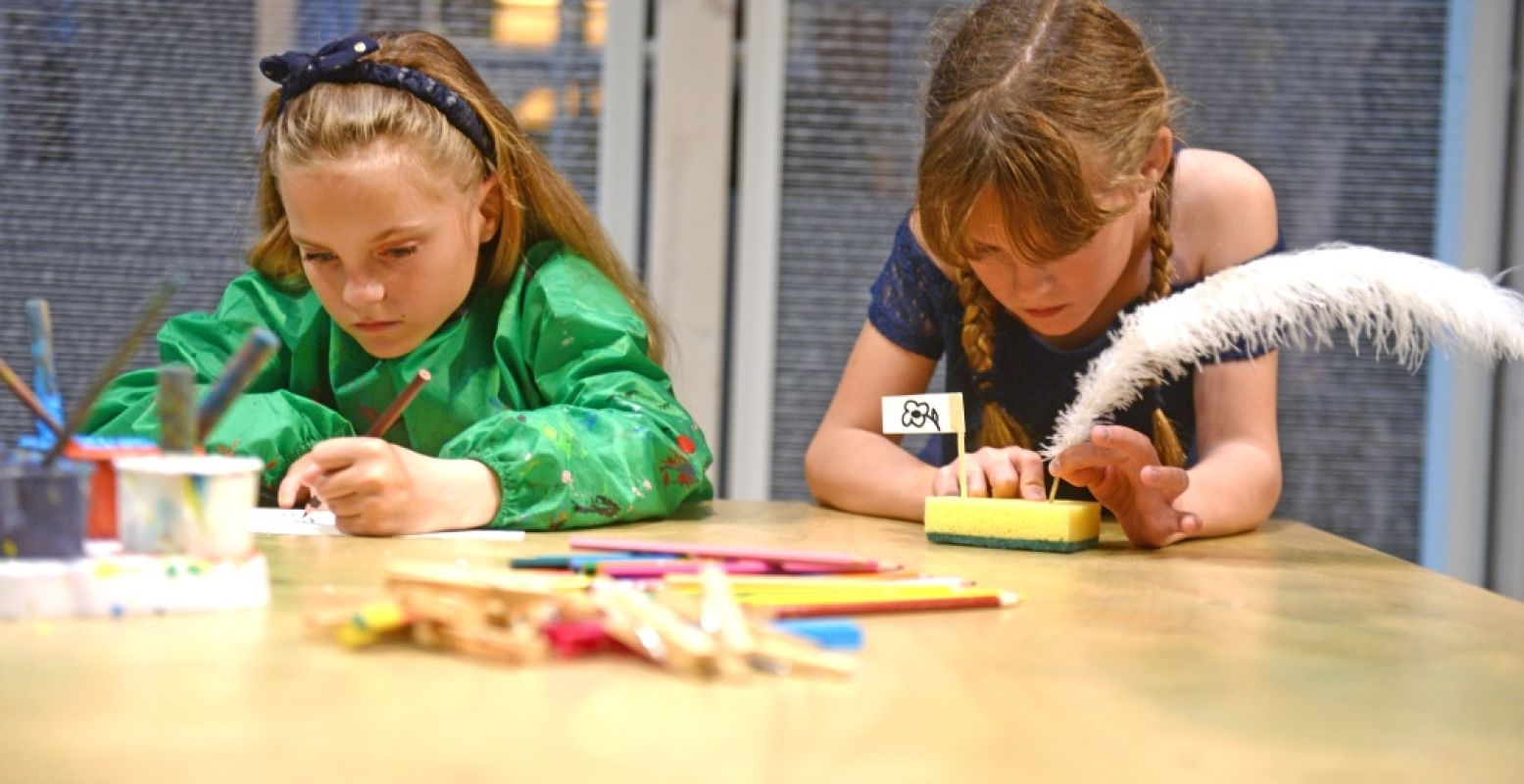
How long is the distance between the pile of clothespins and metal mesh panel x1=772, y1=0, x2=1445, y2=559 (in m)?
1.94

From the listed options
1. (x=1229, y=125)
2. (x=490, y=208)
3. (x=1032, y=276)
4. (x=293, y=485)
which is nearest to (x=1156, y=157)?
(x=1032, y=276)

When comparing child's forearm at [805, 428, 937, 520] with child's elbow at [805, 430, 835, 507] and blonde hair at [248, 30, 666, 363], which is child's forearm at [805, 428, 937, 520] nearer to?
child's elbow at [805, 430, 835, 507]

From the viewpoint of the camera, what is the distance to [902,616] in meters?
0.99

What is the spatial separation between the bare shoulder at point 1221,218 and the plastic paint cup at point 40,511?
1.15 meters

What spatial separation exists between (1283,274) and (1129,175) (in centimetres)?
18

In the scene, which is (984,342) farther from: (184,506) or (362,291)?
(184,506)

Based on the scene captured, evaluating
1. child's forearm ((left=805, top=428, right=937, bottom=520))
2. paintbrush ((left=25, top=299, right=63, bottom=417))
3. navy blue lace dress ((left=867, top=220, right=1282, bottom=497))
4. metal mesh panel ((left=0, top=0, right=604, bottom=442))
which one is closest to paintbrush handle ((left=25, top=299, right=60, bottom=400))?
paintbrush ((left=25, top=299, right=63, bottom=417))

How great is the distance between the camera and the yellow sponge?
1.37 m

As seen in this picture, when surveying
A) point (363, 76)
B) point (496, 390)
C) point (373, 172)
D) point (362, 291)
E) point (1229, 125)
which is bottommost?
point (496, 390)

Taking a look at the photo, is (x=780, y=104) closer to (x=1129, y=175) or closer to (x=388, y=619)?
(x=1129, y=175)

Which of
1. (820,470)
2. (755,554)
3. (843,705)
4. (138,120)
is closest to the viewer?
(843,705)

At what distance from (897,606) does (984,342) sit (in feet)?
2.42

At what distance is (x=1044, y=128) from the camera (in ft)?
4.76

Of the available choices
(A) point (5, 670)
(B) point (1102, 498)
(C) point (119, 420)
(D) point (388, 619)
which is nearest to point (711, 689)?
(D) point (388, 619)
